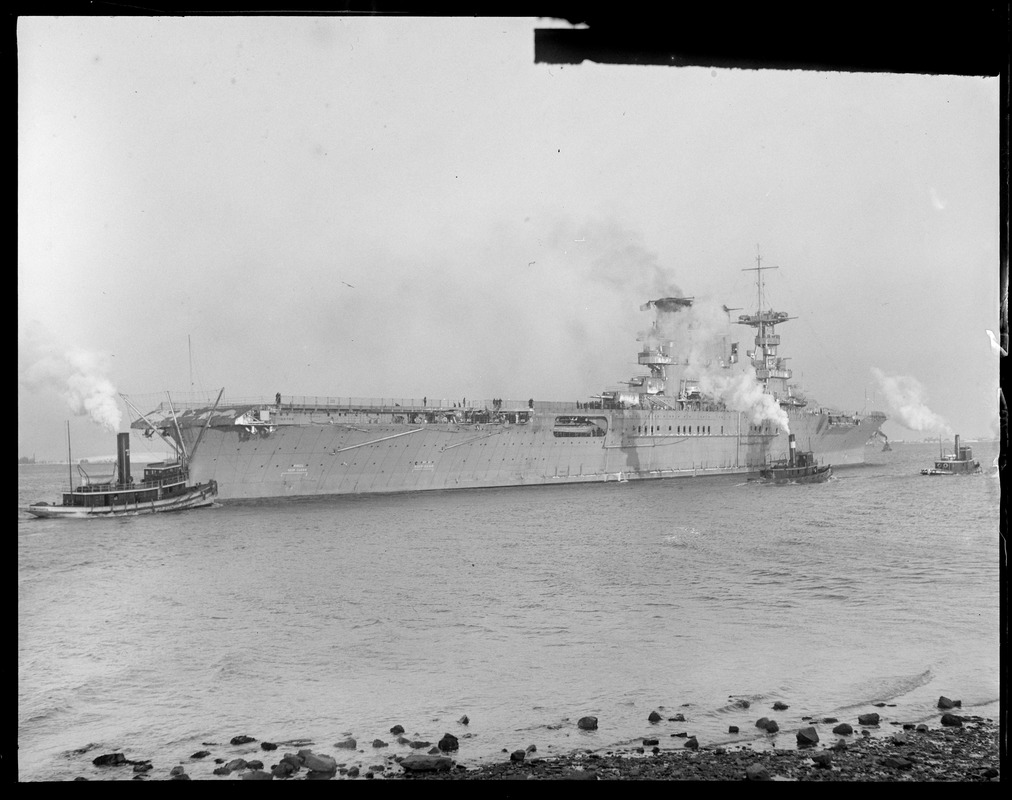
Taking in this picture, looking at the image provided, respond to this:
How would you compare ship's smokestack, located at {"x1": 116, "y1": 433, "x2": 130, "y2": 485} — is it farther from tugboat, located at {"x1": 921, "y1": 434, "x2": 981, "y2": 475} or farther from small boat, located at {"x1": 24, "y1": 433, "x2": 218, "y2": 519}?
tugboat, located at {"x1": 921, "y1": 434, "x2": 981, "y2": 475}

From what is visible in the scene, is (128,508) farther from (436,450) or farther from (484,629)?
(484,629)

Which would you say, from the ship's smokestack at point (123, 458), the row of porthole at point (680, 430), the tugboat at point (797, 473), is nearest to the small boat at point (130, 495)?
the ship's smokestack at point (123, 458)

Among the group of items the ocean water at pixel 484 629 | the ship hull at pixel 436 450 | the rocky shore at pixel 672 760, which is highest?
the ship hull at pixel 436 450

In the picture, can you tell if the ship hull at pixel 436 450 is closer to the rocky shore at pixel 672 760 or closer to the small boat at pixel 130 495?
the small boat at pixel 130 495

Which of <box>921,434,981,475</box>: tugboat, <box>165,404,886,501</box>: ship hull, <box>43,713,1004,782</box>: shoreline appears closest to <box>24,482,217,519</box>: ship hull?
<box>165,404,886,501</box>: ship hull

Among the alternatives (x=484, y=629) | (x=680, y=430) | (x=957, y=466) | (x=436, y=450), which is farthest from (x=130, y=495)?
(x=957, y=466)

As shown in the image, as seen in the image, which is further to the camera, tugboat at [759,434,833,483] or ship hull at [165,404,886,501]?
tugboat at [759,434,833,483]
